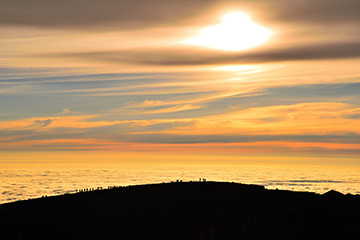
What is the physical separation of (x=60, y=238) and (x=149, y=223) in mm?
6771

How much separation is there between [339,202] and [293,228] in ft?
31.6

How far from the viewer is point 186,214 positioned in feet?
117

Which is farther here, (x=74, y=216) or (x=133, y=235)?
(x=74, y=216)

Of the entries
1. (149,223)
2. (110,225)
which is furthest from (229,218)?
(110,225)

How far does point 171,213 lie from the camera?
36.2 m

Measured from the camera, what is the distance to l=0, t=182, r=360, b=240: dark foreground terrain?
29656 millimetres

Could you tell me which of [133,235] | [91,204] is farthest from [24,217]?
[133,235]

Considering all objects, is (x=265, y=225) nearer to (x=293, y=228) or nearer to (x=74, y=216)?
(x=293, y=228)

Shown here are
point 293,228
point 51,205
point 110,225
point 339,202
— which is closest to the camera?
point 293,228

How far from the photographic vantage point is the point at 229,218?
33531 millimetres

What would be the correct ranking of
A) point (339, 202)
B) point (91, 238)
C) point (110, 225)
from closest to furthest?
point (91, 238) < point (110, 225) < point (339, 202)

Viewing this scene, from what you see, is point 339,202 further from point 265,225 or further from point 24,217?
point 24,217

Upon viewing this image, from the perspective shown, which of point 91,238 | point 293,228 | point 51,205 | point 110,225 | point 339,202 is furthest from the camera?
point 51,205

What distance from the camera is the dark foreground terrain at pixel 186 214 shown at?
29.7 metres
